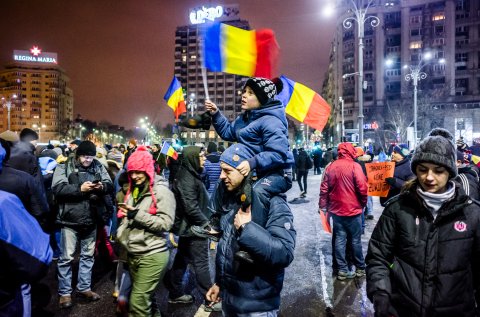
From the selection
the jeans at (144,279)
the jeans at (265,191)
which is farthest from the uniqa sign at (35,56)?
the jeans at (265,191)

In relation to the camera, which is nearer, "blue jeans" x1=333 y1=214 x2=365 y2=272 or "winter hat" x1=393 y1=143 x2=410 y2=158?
"blue jeans" x1=333 y1=214 x2=365 y2=272

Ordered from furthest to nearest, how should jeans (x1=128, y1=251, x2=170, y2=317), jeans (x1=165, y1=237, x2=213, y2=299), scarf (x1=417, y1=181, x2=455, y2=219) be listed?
jeans (x1=165, y1=237, x2=213, y2=299) < jeans (x1=128, y1=251, x2=170, y2=317) < scarf (x1=417, y1=181, x2=455, y2=219)

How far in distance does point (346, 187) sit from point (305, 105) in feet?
5.96

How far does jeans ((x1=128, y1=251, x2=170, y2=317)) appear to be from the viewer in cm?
376

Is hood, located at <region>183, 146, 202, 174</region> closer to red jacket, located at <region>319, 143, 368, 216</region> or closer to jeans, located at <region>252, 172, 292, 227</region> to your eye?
red jacket, located at <region>319, 143, 368, 216</region>

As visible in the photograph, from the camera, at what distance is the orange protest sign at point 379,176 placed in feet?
20.4

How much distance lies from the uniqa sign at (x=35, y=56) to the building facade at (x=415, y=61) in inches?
5365

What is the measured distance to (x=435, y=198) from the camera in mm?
2467

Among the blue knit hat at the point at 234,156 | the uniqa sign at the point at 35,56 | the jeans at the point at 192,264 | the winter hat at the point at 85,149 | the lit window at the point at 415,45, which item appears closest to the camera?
the blue knit hat at the point at 234,156

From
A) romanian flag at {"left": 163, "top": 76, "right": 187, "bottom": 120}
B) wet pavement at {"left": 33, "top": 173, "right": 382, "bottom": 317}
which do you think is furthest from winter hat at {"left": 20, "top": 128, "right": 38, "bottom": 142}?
romanian flag at {"left": 163, "top": 76, "right": 187, "bottom": 120}

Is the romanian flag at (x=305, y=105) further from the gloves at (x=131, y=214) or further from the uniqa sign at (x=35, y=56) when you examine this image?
the uniqa sign at (x=35, y=56)

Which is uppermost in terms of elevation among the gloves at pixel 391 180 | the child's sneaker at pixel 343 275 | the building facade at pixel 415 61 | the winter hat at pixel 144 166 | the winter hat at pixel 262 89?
the building facade at pixel 415 61

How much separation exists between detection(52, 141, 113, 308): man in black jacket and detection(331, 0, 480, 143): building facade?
6416cm

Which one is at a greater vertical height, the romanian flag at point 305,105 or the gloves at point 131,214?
the romanian flag at point 305,105
